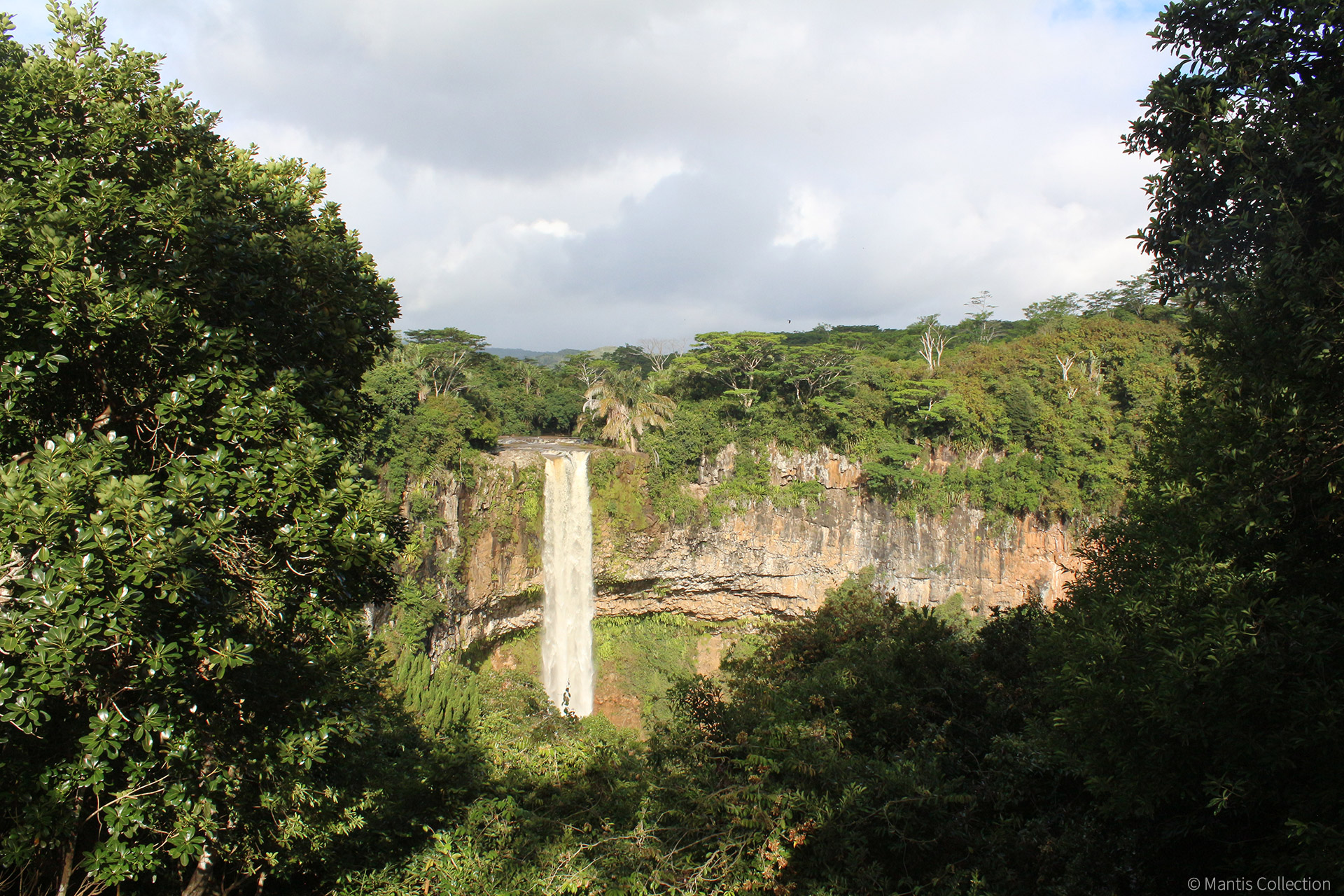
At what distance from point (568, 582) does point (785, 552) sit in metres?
6.33

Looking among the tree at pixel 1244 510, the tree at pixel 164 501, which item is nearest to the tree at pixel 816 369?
the tree at pixel 1244 510

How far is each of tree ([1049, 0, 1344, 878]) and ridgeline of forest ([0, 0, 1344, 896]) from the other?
2 centimetres

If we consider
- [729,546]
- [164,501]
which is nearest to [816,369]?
[729,546]

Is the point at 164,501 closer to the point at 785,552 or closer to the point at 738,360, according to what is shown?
the point at 785,552

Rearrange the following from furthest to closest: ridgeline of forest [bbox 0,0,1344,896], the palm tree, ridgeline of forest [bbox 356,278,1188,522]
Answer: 1. the palm tree
2. ridgeline of forest [bbox 356,278,1188,522]
3. ridgeline of forest [bbox 0,0,1344,896]

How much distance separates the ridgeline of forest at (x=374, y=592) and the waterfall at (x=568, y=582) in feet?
44.3

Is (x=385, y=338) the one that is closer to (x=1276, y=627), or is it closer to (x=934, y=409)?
(x=1276, y=627)

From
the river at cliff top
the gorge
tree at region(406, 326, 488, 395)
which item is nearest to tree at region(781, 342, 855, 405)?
the gorge

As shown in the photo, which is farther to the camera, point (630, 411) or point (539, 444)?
point (539, 444)

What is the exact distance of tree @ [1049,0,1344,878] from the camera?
3088 millimetres

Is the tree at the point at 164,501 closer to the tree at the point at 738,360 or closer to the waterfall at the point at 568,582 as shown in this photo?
the waterfall at the point at 568,582

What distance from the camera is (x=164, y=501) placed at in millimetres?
2893

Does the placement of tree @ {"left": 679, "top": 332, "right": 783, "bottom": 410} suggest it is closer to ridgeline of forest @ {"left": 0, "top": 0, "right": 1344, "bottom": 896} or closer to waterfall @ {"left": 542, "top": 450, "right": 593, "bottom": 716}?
waterfall @ {"left": 542, "top": 450, "right": 593, "bottom": 716}

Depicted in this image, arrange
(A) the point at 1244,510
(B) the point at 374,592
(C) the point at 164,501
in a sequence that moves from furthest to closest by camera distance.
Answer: (B) the point at 374,592 → (A) the point at 1244,510 → (C) the point at 164,501
